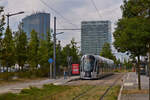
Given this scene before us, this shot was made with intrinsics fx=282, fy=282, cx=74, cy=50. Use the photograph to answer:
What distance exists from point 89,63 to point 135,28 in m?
19.3

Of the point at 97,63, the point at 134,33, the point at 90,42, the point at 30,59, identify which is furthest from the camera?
the point at 90,42

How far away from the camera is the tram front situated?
3412cm

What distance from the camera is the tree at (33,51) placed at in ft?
128

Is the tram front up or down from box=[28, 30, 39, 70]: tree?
down

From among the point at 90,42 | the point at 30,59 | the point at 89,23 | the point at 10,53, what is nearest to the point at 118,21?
the point at 10,53

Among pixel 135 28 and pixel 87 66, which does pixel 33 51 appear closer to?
pixel 87 66

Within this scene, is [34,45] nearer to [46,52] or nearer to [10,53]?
[46,52]

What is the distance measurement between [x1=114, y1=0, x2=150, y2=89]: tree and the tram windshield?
16.5 m

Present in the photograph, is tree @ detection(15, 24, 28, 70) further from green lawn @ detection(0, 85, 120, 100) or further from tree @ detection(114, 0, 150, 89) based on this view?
tree @ detection(114, 0, 150, 89)

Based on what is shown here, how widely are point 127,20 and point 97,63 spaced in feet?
62.5

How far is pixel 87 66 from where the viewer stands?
34.3m

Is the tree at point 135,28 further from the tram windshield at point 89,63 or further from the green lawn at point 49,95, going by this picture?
the tram windshield at point 89,63

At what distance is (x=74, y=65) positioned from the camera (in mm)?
42500

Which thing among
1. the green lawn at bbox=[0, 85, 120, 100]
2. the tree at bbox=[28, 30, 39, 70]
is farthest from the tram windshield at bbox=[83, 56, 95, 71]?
the green lawn at bbox=[0, 85, 120, 100]
